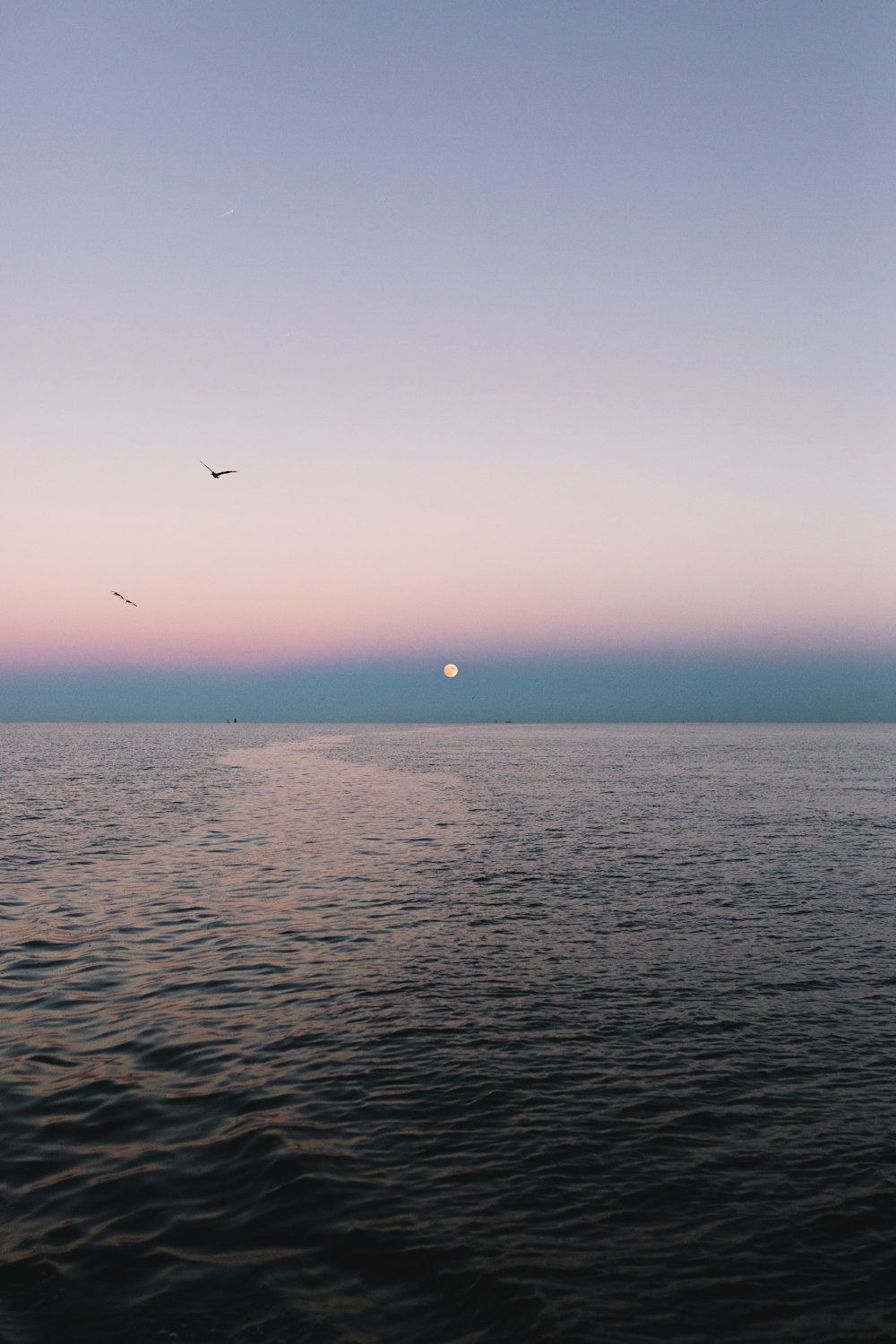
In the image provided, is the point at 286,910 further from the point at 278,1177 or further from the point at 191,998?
the point at 278,1177

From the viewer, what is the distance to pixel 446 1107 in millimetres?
15633

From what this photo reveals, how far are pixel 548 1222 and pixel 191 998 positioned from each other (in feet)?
40.6

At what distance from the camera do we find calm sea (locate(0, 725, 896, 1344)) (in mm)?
10488

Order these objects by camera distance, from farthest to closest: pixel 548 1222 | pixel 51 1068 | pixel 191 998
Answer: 1. pixel 191 998
2. pixel 51 1068
3. pixel 548 1222

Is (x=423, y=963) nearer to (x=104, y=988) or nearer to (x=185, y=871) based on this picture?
(x=104, y=988)

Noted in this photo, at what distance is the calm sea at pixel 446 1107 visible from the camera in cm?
1049

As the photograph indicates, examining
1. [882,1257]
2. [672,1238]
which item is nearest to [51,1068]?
[672,1238]

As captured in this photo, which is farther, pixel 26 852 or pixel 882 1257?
pixel 26 852

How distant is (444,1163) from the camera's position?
13594 mm

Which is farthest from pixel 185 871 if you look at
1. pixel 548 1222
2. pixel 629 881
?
pixel 548 1222

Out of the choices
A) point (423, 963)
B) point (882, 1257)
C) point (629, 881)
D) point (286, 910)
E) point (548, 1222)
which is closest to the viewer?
point (882, 1257)

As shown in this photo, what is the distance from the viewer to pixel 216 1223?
38.7ft

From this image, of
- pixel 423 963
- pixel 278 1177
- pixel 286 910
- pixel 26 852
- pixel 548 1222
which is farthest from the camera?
pixel 26 852

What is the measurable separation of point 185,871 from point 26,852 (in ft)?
36.1
